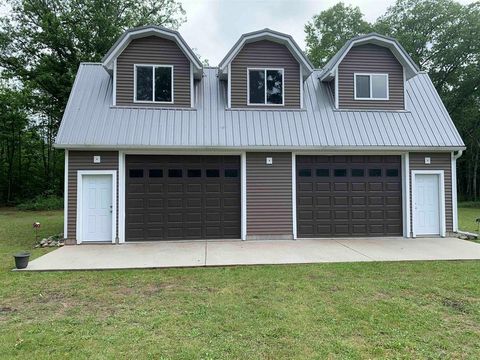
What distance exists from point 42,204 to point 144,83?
14154 mm

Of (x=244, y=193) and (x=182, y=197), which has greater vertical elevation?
(x=244, y=193)

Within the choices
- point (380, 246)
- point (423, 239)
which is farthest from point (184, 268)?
point (423, 239)

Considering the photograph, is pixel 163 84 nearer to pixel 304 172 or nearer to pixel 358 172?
pixel 304 172

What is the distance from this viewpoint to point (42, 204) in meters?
20.1

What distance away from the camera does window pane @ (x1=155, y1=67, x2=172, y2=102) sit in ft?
34.3

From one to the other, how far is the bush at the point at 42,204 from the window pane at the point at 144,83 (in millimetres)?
13622

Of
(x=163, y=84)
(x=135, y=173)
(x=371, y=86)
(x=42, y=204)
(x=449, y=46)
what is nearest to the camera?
(x=135, y=173)

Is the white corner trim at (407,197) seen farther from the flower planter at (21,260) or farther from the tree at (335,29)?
the tree at (335,29)

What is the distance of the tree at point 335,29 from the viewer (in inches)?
1089

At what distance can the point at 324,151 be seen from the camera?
33.0 ft

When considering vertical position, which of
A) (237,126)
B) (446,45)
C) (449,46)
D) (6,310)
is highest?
(446,45)

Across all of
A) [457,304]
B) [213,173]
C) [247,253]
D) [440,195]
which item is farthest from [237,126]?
[457,304]

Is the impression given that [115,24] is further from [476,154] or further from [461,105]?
[476,154]

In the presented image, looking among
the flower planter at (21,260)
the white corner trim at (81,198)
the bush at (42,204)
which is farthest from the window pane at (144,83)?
the bush at (42,204)
